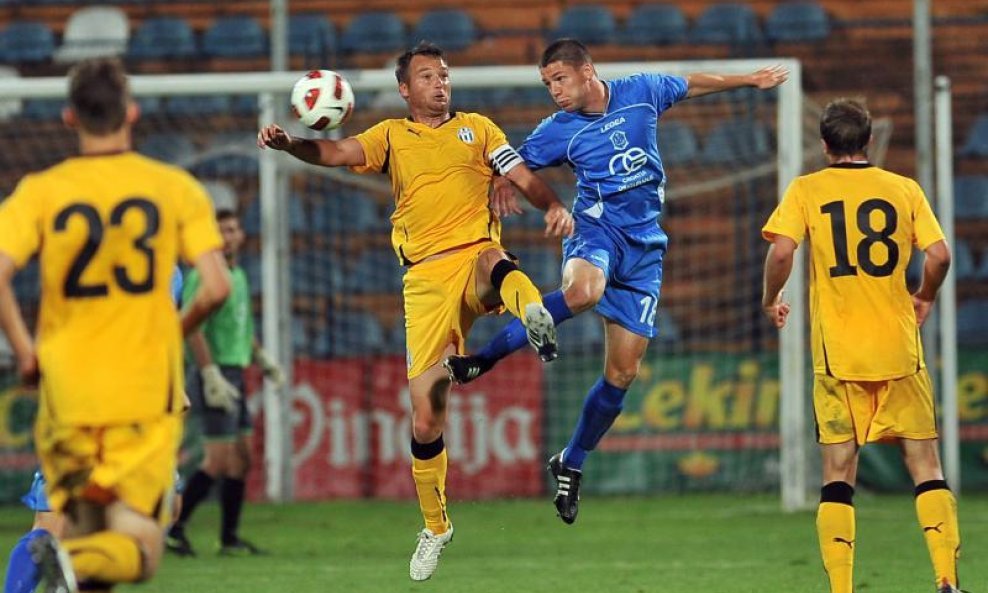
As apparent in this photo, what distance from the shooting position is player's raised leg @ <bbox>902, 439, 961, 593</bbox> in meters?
7.21

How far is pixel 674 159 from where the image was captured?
630 inches

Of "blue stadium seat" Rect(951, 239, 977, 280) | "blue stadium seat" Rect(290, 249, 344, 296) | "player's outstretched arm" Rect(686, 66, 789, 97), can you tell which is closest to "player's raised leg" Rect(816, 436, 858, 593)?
"player's outstretched arm" Rect(686, 66, 789, 97)

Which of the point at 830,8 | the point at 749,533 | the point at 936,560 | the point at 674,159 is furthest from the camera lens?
the point at 830,8

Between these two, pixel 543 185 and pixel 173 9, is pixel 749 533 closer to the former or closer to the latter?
pixel 543 185

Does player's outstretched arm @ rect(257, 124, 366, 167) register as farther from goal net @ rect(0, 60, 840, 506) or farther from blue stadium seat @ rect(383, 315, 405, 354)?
blue stadium seat @ rect(383, 315, 405, 354)

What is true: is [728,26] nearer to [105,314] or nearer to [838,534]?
[838,534]

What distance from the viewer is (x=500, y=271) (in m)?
8.16

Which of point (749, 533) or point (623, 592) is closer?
point (623, 592)

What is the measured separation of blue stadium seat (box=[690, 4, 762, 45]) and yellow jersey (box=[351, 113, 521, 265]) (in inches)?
320

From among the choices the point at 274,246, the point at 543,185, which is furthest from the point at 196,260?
the point at 274,246

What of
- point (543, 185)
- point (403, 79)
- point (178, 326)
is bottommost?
point (178, 326)

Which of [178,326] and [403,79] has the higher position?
[403,79]

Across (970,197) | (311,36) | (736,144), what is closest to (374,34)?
(311,36)

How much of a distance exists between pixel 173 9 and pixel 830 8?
716 centimetres
